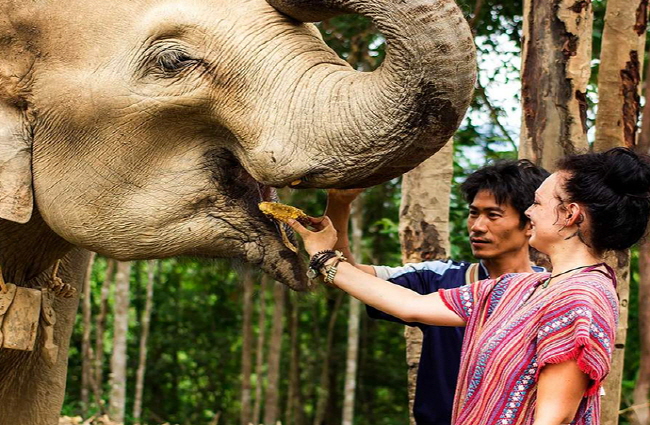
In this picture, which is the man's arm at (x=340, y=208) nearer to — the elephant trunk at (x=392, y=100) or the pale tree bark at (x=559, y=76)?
the elephant trunk at (x=392, y=100)

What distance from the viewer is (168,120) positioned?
2635mm

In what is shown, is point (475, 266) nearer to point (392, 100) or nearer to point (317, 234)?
point (317, 234)

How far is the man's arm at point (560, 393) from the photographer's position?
7.61 feet

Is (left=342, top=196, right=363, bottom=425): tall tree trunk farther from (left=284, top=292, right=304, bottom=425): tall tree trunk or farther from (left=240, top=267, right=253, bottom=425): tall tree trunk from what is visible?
(left=284, top=292, right=304, bottom=425): tall tree trunk

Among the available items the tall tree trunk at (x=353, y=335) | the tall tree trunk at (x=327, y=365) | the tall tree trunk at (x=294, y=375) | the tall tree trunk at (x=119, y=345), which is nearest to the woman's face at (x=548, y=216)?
the tall tree trunk at (x=119, y=345)

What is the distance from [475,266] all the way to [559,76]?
0.97m

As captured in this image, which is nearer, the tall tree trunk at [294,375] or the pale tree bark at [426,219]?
the pale tree bark at [426,219]

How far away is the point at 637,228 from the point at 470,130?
18.6 feet

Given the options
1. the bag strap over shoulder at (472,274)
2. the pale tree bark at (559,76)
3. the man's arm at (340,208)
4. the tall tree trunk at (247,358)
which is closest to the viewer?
the man's arm at (340,208)

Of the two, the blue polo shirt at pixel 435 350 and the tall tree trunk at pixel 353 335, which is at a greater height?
the tall tree trunk at pixel 353 335

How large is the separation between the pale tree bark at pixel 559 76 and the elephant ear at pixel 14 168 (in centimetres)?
215

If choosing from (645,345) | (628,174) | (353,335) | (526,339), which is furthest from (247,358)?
(645,345)

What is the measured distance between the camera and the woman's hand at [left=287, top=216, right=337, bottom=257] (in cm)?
271

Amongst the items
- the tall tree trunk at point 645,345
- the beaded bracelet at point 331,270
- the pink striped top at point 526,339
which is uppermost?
the beaded bracelet at point 331,270
